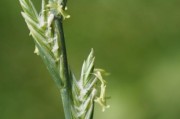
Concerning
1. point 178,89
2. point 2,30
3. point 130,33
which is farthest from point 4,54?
point 178,89

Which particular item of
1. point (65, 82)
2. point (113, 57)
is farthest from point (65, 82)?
point (113, 57)

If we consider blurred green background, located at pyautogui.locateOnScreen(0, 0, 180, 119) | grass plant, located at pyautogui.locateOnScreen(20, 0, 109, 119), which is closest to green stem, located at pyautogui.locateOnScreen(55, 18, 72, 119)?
grass plant, located at pyautogui.locateOnScreen(20, 0, 109, 119)

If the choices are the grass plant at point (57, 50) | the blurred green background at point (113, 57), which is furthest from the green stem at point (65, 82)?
the blurred green background at point (113, 57)

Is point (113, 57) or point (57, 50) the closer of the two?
point (57, 50)

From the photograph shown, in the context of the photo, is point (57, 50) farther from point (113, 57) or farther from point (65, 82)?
point (113, 57)

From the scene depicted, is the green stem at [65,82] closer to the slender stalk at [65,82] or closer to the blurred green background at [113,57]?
the slender stalk at [65,82]

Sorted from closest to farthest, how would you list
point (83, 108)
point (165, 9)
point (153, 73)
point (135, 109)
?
1. point (83, 108)
2. point (135, 109)
3. point (153, 73)
4. point (165, 9)

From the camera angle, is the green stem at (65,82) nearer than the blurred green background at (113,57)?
Yes

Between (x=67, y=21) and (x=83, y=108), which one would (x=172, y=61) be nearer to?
(x=67, y=21)
